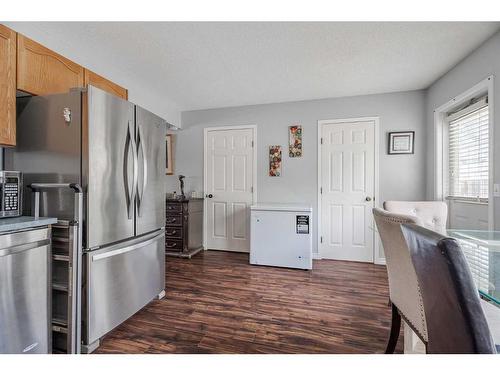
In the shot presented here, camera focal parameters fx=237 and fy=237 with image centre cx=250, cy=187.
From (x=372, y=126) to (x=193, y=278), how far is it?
3.12 meters

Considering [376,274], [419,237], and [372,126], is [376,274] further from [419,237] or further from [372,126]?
[419,237]

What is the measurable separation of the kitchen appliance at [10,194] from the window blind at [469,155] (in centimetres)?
367

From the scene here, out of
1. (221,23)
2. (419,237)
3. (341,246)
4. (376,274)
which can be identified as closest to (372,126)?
(341,246)

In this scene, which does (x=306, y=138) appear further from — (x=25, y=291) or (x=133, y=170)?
(x=25, y=291)

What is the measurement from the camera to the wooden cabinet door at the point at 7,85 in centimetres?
139

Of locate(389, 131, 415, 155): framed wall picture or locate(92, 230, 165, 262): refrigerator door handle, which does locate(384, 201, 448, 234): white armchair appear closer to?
locate(389, 131, 415, 155): framed wall picture

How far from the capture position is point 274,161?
12.2 feet

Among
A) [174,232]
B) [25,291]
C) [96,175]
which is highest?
[96,175]

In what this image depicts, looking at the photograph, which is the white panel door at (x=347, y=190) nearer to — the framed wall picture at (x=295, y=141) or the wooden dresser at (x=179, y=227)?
the framed wall picture at (x=295, y=141)

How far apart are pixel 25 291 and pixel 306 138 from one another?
3.36 metres

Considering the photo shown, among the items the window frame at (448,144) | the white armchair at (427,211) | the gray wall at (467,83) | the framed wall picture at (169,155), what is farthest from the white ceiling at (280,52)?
the white armchair at (427,211)

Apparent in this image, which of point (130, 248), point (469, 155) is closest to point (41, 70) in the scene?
point (130, 248)

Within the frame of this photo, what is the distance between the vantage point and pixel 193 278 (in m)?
2.79

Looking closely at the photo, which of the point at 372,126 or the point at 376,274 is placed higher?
the point at 372,126
